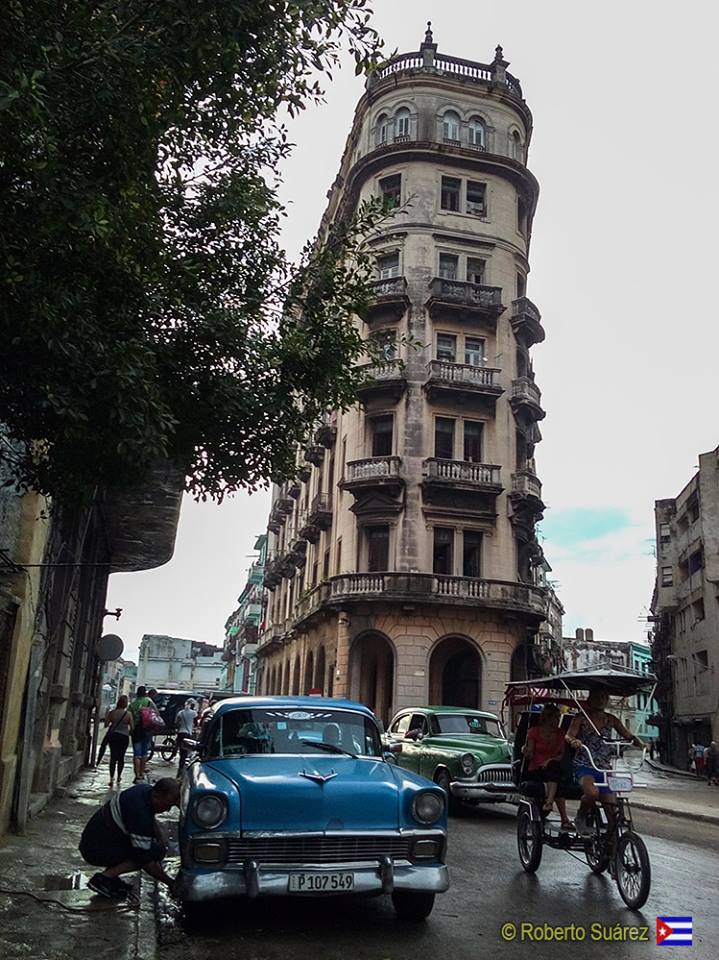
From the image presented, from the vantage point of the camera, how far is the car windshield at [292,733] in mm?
7277

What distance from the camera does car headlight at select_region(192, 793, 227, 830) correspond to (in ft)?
19.8

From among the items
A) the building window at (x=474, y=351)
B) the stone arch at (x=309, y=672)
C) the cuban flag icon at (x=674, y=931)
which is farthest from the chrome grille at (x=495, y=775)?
the stone arch at (x=309, y=672)

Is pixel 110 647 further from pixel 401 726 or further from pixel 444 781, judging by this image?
pixel 444 781

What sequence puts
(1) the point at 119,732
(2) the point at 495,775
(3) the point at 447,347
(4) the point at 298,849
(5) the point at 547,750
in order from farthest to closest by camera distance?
(3) the point at 447,347 → (1) the point at 119,732 → (2) the point at 495,775 → (5) the point at 547,750 → (4) the point at 298,849

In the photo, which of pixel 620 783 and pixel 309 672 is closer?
pixel 620 783

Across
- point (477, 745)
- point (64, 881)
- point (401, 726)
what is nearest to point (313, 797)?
point (64, 881)

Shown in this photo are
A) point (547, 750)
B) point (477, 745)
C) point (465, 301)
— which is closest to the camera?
point (547, 750)

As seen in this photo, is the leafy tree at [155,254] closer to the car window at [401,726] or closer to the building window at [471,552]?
the car window at [401,726]

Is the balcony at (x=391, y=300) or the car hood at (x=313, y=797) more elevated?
the balcony at (x=391, y=300)

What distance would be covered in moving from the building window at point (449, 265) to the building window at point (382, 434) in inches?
271

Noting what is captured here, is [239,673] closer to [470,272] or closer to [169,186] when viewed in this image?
[470,272]

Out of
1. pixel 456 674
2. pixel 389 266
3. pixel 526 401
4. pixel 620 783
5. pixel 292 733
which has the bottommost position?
pixel 620 783

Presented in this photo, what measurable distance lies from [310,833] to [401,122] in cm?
3694

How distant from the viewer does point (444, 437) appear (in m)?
34.8
